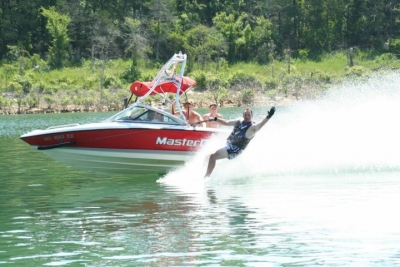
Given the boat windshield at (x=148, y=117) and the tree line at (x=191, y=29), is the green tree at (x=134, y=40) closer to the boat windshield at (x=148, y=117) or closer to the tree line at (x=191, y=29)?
the tree line at (x=191, y=29)

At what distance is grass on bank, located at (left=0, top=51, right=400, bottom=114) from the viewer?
63.2m


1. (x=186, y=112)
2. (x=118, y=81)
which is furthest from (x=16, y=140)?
(x=118, y=81)

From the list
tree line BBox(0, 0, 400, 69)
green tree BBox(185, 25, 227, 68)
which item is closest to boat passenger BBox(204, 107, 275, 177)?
tree line BBox(0, 0, 400, 69)

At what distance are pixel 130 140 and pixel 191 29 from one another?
6509cm

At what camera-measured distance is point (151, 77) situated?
7269cm

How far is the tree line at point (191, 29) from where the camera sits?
81500mm

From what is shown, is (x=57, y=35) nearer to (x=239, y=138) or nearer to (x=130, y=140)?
(x=130, y=140)

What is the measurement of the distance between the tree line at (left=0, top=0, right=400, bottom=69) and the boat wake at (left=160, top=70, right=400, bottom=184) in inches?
2243

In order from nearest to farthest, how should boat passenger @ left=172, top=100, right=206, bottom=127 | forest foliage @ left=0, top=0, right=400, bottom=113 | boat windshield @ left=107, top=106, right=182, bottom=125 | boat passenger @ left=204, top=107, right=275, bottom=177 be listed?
boat passenger @ left=204, top=107, right=275, bottom=177 → boat windshield @ left=107, top=106, right=182, bottom=125 → boat passenger @ left=172, top=100, right=206, bottom=127 → forest foliage @ left=0, top=0, right=400, bottom=113

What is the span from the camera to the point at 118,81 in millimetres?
70625

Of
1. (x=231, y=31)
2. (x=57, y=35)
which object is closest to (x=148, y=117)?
(x=57, y=35)

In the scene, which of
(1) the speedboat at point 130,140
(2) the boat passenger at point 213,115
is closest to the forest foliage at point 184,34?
(2) the boat passenger at point 213,115

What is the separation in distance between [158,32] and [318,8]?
55.8 ft

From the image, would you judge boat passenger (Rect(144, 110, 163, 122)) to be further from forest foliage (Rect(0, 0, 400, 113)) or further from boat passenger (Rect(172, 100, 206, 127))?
forest foliage (Rect(0, 0, 400, 113))
